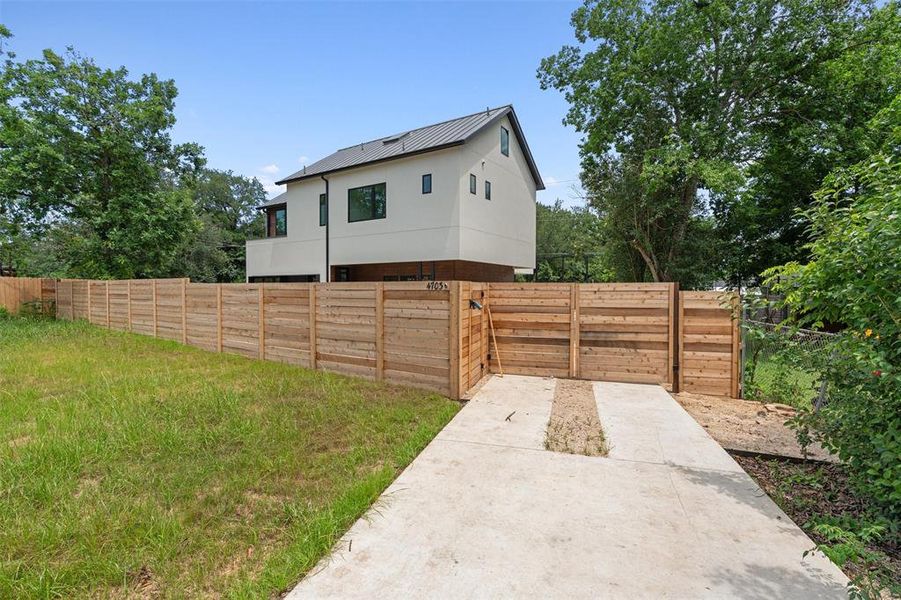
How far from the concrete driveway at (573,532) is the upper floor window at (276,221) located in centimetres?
1516

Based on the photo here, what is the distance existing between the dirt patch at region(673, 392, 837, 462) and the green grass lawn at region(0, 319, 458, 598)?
3.38m

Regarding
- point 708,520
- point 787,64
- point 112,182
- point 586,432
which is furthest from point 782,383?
point 112,182

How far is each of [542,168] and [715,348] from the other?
13.7 metres

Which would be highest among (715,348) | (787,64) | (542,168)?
(787,64)

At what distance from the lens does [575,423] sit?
4.84 metres

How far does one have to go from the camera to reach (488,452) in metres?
3.99

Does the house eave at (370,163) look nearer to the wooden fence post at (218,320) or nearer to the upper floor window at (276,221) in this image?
the upper floor window at (276,221)

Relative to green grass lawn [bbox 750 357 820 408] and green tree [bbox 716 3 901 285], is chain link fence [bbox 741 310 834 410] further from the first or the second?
green tree [bbox 716 3 901 285]

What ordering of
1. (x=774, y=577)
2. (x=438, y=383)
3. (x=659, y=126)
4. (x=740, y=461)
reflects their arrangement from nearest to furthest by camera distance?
(x=774, y=577)
(x=740, y=461)
(x=438, y=383)
(x=659, y=126)

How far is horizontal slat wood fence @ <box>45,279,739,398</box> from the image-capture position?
615 centimetres

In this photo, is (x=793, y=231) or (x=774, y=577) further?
(x=793, y=231)

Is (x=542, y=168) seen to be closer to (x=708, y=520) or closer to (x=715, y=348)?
(x=715, y=348)

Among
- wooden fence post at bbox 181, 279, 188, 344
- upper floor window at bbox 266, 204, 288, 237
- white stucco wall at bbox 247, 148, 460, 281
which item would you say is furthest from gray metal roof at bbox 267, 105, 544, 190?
wooden fence post at bbox 181, 279, 188, 344

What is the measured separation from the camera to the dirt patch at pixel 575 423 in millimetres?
4137
